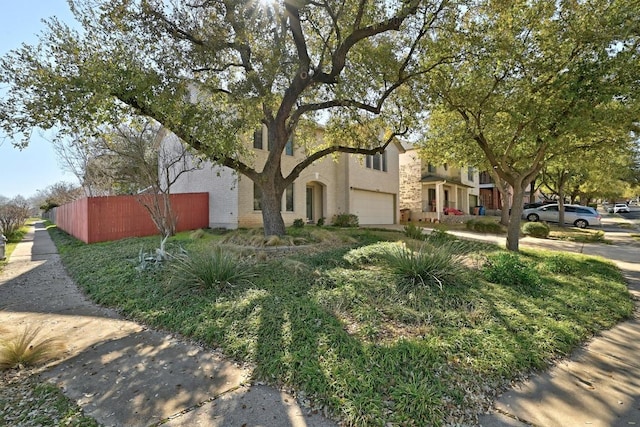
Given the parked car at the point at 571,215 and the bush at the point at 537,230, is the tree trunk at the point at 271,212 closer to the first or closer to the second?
the bush at the point at 537,230

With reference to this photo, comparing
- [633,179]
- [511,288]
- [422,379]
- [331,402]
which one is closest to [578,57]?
[511,288]

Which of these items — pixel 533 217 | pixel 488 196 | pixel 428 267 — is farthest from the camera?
pixel 488 196

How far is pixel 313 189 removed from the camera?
19.1m

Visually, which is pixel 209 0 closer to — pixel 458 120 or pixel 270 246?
pixel 270 246

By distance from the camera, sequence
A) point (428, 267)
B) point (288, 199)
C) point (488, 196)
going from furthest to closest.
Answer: point (488, 196), point (288, 199), point (428, 267)

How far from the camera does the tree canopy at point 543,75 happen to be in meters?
7.27

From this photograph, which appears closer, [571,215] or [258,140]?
[258,140]

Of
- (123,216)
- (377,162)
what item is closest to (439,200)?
(377,162)

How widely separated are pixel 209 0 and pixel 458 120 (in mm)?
9259

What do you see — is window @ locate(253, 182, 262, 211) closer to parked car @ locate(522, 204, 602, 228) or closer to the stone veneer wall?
the stone veneer wall

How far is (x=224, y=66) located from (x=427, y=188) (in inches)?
861

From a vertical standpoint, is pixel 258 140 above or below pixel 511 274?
above

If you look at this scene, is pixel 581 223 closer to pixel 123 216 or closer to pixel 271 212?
pixel 271 212

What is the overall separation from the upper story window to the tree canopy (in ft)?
35.3
